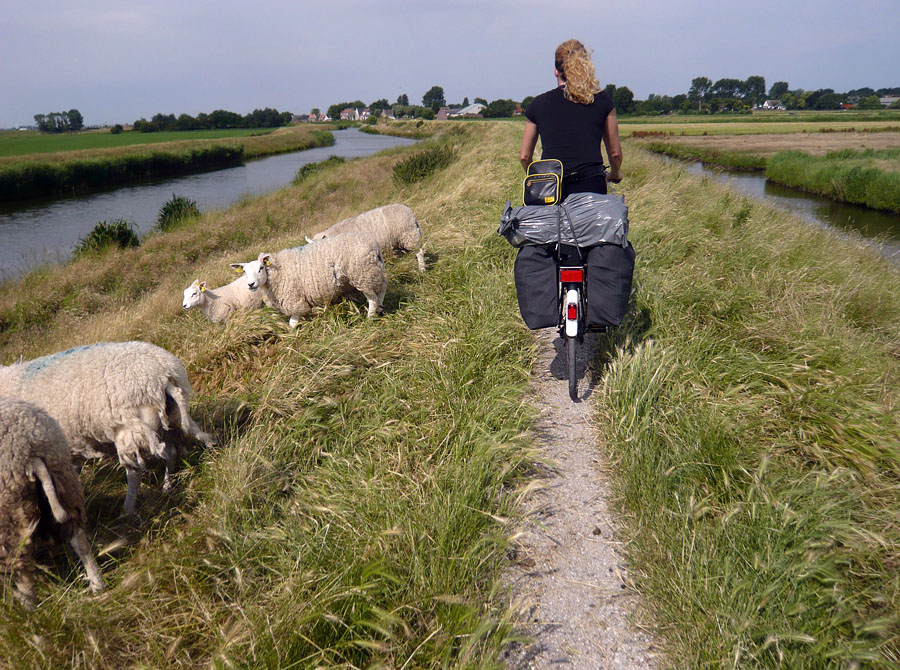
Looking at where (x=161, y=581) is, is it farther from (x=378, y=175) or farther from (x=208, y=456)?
(x=378, y=175)

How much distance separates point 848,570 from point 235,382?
473 centimetres

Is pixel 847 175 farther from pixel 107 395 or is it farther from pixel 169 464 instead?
pixel 107 395

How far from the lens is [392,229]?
25.8 ft

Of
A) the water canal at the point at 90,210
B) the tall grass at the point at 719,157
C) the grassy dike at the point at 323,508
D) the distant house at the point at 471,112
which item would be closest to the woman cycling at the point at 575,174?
Result: the grassy dike at the point at 323,508

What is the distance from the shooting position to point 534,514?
2.71 m

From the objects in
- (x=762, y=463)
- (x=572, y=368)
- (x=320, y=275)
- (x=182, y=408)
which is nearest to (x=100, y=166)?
(x=320, y=275)

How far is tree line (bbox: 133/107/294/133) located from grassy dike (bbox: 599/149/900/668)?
109m

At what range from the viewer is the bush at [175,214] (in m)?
17.5

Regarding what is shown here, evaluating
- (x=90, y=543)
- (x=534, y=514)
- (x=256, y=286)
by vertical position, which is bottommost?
(x=90, y=543)

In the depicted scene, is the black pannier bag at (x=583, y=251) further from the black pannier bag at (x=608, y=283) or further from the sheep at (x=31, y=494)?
the sheep at (x=31, y=494)

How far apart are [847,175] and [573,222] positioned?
79.5ft

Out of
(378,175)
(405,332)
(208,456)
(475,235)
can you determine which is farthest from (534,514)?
(378,175)

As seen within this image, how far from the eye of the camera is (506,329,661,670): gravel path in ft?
6.55

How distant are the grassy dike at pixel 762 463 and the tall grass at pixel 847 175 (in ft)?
60.9
